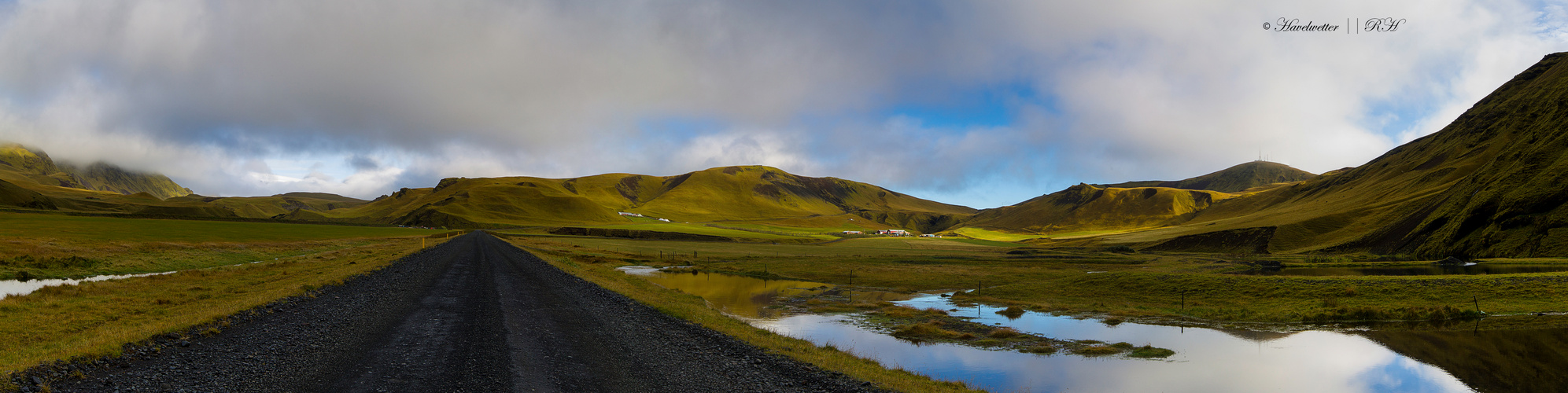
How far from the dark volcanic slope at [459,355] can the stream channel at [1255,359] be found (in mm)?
6798

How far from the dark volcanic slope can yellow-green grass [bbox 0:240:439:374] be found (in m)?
1.33

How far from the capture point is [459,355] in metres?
15.9

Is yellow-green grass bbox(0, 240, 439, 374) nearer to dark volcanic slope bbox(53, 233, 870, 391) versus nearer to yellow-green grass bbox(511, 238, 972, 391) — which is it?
dark volcanic slope bbox(53, 233, 870, 391)

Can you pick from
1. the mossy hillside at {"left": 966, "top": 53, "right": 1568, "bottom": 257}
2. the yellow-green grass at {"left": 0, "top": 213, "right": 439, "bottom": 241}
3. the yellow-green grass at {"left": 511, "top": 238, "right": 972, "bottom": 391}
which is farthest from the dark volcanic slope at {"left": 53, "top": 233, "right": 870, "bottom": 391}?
the mossy hillside at {"left": 966, "top": 53, "right": 1568, "bottom": 257}

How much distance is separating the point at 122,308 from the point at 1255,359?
44.2 m

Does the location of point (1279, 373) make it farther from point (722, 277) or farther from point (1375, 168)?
point (1375, 168)

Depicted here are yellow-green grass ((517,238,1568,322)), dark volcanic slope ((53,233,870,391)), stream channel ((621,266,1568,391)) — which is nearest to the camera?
dark volcanic slope ((53,233,870,391))

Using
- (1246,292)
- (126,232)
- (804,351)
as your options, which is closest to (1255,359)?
(804,351)

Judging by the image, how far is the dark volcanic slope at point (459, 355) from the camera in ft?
42.9

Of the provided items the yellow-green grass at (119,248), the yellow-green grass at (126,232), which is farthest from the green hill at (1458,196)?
the yellow-green grass at (126,232)

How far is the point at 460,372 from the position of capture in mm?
14102

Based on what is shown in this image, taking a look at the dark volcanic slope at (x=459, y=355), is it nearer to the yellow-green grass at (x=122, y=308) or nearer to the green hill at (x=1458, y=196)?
the yellow-green grass at (x=122, y=308)

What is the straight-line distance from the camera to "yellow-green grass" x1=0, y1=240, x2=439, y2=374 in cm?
1501

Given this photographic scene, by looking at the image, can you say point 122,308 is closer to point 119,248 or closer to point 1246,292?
point 119,248
